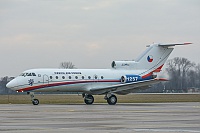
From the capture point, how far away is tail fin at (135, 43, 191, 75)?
53156 mm

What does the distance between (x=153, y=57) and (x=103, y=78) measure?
19.3 ft

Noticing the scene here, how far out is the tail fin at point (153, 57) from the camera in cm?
5316

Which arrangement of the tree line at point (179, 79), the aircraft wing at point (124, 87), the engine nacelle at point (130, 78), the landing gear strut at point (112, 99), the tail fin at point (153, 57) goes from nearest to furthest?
the aircraft wing at point (124, 87), the landing gear strut at point (112, 99), the engine nacelle at point (130, 78), the tail fin at point (153, 57), the tree line at point (179, 79)

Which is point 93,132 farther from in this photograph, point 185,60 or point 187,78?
point 185,60

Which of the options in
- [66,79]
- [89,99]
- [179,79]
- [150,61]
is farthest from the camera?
[179,79]

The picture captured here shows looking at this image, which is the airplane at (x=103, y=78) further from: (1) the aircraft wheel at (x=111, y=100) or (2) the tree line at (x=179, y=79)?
(2) the tree line at (x=179, y=79)

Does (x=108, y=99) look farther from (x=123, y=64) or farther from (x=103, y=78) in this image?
(x=123, y=64)

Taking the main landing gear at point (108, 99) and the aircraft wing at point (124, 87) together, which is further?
the main landing gear at point (108, 99)

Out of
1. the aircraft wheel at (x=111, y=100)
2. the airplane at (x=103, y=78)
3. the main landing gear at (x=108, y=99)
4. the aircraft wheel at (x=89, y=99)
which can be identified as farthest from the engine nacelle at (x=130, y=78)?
the aircraft wheel at (x=89, y=99)

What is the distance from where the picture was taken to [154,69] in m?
53.4

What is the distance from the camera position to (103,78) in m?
50.9

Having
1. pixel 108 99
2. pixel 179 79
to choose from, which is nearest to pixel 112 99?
pixel 108 99

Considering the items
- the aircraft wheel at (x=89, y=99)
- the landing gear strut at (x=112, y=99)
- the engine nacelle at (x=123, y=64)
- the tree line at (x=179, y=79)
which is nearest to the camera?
the landing gear strut at (x=112, y=99)

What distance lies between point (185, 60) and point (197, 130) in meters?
157
